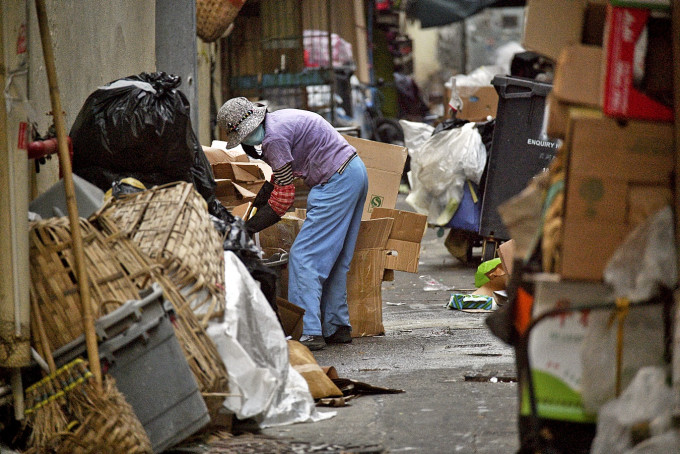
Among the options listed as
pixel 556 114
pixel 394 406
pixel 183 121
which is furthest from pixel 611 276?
pixel 183 121

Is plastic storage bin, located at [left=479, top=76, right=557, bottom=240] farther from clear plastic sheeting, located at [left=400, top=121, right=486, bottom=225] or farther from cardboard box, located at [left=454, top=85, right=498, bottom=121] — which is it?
cardboard box, located at [left=454, top=85, right=498, bottom=121]

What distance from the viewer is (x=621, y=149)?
2652mm

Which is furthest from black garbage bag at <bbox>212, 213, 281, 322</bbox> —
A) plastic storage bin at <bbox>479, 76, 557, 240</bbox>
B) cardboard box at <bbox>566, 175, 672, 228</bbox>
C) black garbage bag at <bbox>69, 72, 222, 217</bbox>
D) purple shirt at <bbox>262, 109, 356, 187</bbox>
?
plastic storage bin at <bbox>479, 76, 557, 240</bbox>

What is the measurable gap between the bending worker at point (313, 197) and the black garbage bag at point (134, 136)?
1.01 metres

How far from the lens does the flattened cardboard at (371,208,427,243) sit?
6.86 m

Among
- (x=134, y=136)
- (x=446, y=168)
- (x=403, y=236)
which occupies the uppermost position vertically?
(x=134, y=136)

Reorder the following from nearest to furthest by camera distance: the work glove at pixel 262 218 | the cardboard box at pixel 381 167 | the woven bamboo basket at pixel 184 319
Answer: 1. the woven bamboo basket at pixel 184 319
2. the work glove at pixel 262 218
3. the cardboard box at pixel 381 167

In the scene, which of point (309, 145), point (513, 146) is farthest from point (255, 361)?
point (513, 146)

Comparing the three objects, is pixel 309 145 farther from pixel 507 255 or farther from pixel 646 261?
pixel 646 261

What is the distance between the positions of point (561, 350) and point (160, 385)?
4.96 ft

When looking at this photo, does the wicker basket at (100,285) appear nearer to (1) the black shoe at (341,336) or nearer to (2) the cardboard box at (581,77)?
(2) the cardboard box at (581,77)

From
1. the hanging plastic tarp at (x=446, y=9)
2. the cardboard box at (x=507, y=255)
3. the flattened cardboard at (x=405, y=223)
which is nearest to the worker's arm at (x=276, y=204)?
the flattened cardboard at (x=405, y=223)

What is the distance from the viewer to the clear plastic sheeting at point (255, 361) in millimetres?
3779

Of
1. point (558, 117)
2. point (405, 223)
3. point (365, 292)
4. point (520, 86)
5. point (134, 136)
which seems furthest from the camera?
point (520, 86)
